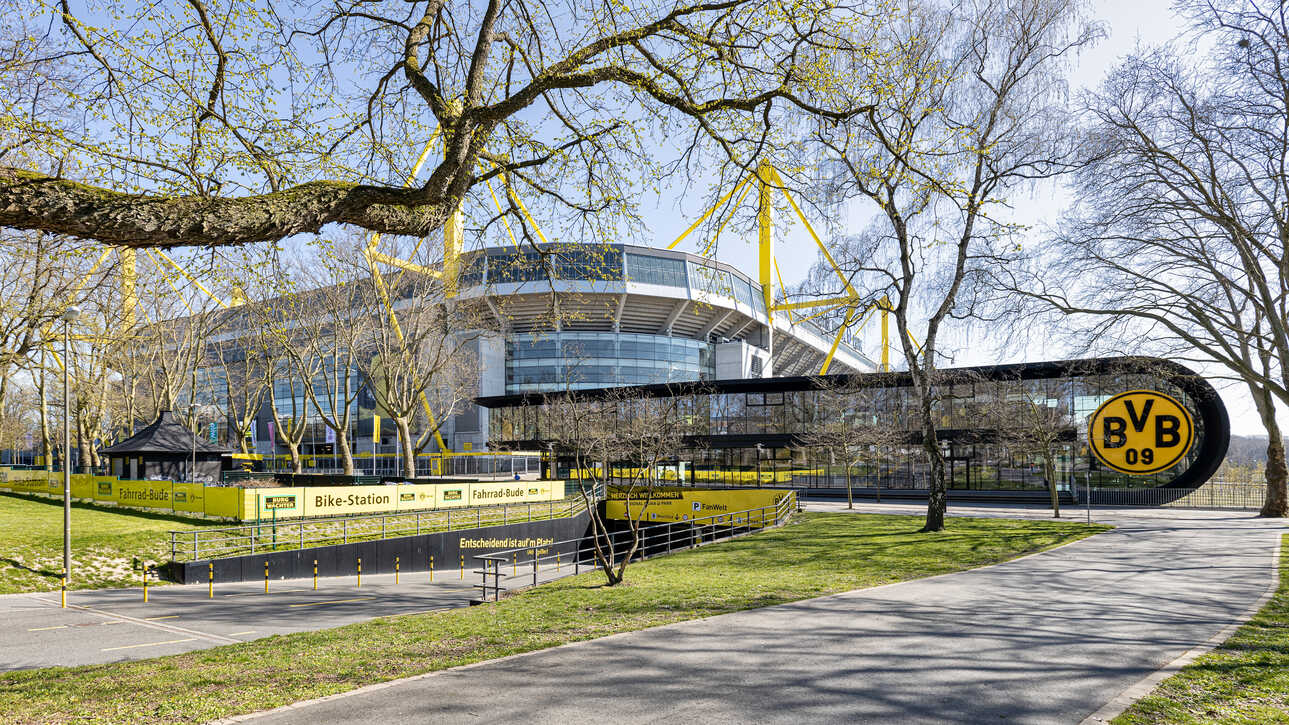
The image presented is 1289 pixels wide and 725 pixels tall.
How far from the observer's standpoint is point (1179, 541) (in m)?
19.3

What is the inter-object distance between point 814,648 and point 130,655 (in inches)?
355

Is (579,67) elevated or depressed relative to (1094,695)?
elevated

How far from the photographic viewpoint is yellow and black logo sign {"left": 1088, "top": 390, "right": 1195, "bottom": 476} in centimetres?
834

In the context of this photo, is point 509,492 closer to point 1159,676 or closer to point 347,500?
point 347,500

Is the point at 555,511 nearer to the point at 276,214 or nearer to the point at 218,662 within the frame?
the point at 218,662

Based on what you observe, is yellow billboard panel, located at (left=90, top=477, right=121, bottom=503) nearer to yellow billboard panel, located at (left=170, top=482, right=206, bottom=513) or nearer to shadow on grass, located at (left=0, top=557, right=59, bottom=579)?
yellow billboard panel, located at (left=170, top=482, right=206, bottom=513)

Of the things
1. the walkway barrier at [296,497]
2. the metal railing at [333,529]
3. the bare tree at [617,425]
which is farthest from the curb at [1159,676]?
the bare tree at [617,425]

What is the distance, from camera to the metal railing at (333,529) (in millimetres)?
18875

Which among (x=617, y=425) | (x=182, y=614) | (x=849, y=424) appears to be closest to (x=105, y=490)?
(x=182, y=614)

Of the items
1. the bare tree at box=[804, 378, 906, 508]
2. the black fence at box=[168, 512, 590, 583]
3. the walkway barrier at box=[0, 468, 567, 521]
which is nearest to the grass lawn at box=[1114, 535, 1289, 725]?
the black fence at box=[168, 512, 590, 583]

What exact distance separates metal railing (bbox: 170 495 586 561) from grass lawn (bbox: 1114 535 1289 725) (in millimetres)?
17510

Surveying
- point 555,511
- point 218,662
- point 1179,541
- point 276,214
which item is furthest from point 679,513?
point 276,214

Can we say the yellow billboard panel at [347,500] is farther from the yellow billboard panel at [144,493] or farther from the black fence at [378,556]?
the yellow billboard panel at [144,493]

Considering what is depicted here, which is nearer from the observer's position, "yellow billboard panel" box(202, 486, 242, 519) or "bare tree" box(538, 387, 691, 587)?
"yellow billboard panel" box(202, 486, 242, 519)
